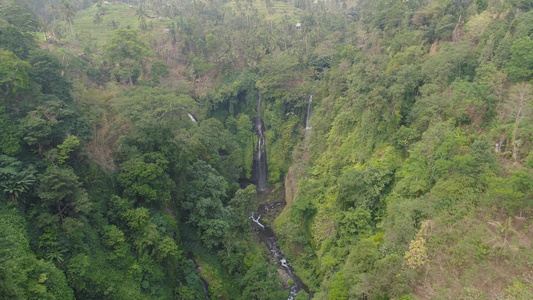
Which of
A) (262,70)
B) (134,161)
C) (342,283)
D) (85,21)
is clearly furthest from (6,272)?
(85,21)

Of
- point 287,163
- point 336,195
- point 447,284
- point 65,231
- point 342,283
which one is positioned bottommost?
point 287,163

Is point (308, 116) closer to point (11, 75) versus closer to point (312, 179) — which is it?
point (312, 179)

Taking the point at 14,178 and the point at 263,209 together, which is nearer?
the point at 14,178

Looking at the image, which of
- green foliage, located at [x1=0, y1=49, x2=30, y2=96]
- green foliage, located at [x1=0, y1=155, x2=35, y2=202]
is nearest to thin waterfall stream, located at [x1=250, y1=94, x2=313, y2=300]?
green foliage, located at [x1=0, y1=155, x2=35, y2=202]

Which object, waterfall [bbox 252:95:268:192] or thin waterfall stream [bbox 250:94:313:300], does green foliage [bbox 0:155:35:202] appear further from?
waterfall [bbox 252:95:268:192]

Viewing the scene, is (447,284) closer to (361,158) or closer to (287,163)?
(361,158)

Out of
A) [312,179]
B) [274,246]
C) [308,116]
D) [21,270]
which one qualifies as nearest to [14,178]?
[21,270]
